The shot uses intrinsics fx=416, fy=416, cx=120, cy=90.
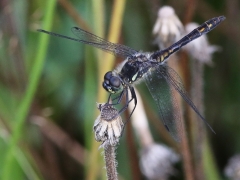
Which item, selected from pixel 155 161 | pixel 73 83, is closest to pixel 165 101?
pixel 155 161

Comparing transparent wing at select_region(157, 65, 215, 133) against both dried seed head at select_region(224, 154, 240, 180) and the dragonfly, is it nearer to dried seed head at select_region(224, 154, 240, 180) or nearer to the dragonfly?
the dragonfly

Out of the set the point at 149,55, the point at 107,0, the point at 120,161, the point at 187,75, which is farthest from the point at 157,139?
the point at 107,0

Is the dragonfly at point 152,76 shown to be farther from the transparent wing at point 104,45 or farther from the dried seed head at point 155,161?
the dried seed head at point 155,161

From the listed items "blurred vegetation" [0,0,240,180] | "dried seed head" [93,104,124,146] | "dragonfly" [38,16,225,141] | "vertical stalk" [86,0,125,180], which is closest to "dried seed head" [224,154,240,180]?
"blurred vegetation" [0,0,240,180]

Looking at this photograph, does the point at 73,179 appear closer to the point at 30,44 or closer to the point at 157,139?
the point at 157,139

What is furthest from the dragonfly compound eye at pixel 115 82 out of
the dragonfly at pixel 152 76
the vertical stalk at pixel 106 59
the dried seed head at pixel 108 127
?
the dried seed head at pixel 108 127

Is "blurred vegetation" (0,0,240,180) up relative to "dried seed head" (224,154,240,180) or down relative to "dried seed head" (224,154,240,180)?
up

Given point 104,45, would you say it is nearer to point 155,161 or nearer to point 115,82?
point 115,82
